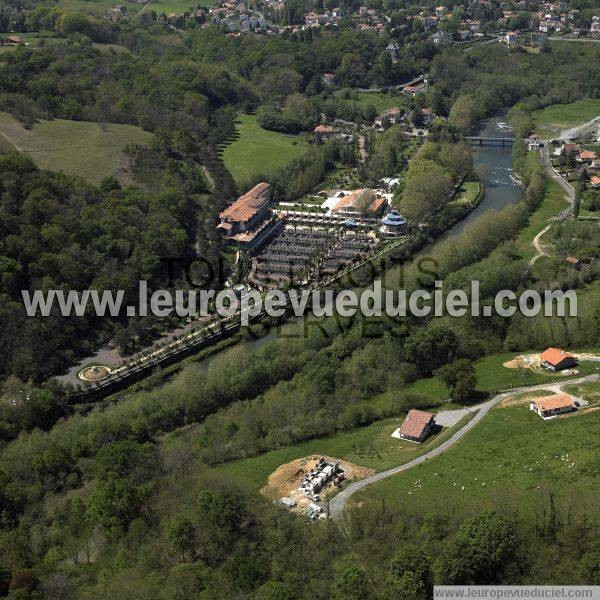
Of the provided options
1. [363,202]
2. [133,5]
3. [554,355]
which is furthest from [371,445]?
[133,5]

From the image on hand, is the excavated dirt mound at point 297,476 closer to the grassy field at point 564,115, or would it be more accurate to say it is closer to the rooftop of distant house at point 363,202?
the rooftop of distant house at point 363,202

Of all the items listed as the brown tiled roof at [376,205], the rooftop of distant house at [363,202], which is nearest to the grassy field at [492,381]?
the brown tiled roof at [376,205]

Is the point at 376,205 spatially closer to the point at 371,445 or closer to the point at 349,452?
the point at 371,445

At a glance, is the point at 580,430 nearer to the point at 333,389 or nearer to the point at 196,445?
the point at 333,389

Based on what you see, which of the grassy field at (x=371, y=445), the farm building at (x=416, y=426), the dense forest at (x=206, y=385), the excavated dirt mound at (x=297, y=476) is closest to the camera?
the dense forest at (x=206, y=385)

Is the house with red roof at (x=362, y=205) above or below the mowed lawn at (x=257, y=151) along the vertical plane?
above
